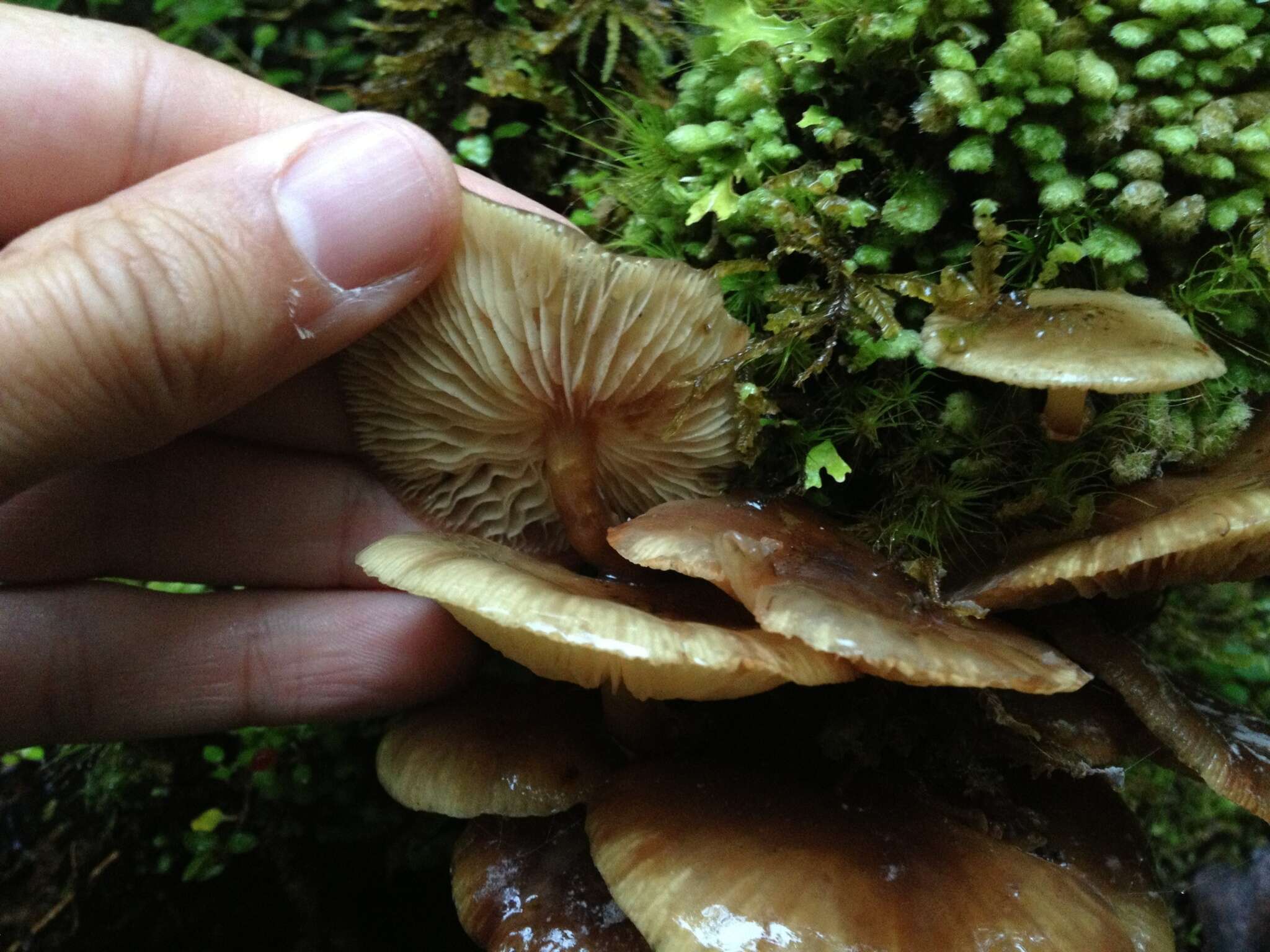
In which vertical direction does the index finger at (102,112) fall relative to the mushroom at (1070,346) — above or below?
below

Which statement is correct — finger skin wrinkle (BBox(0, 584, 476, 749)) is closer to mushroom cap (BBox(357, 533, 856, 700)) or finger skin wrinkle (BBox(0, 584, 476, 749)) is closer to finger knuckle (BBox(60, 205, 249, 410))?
mushroom cap (BBox(357, 533, 856, 700))

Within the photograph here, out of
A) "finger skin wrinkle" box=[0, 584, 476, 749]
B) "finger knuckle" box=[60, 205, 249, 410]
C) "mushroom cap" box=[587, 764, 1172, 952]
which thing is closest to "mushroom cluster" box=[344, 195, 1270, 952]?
"mushroom cap" box=[587, 764, 1172, 952]

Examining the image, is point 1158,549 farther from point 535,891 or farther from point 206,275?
point 206,275

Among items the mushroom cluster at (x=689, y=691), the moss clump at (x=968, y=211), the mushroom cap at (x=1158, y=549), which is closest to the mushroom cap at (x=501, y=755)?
the mushroom cluster at (x=689, y=691)

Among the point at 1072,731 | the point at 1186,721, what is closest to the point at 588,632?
the point at 1072,731

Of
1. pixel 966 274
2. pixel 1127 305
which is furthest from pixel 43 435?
pixel 1127 305

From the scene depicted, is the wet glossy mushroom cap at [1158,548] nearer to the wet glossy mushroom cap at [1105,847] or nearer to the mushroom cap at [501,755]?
the wet glossy mushroom cap at [1105,847]

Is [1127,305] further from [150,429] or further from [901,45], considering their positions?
[150,429]
